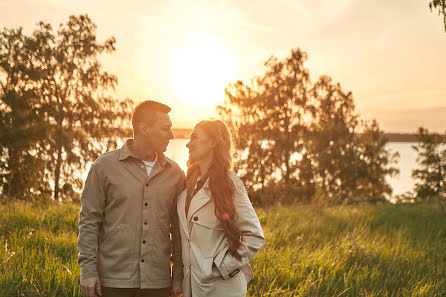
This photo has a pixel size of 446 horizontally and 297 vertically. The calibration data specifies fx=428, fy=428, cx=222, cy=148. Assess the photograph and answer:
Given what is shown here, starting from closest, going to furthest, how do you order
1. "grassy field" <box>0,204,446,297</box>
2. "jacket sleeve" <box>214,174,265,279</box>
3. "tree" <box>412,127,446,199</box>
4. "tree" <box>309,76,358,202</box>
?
"jacket sleeve" <box>214,174,265,279</box>, "grassy field" <box>0,204,446,297</box>, "tree" <box>309,76,358,202</box>, "tree" <box>412,127,446,199</box>

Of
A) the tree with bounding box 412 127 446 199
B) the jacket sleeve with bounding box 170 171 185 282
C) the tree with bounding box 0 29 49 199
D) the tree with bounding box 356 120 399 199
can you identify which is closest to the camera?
the jacket sleeve with bounding box 170 171 185 282

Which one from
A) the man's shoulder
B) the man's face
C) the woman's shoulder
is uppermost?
the man's face

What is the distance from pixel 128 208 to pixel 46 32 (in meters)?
25.4

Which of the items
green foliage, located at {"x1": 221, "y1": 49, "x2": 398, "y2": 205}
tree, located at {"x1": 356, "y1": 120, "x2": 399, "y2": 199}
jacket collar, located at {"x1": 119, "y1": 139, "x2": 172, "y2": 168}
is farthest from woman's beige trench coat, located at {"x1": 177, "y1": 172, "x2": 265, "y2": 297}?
Answer: tree, located at {"x1": 356, "y1": 120, "x2": 399, "y2": 199}

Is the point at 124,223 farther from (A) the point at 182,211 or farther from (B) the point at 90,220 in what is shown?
(A) the point at 182,211

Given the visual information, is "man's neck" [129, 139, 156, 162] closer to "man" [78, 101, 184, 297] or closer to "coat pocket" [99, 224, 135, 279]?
"man" [78, 101, 184, 297]

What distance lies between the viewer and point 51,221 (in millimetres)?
7750

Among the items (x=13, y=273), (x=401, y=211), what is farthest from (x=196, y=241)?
(x=401, y=211)

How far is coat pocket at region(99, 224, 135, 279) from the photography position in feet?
10.0

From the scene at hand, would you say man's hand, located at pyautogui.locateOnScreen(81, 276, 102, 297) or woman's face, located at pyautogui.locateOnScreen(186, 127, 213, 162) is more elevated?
woman's face, located at pyautogui.locateOnScreen(186, 127, 213, 162)

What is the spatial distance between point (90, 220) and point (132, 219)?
291mm

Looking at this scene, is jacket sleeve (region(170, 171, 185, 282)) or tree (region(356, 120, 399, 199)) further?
tree (region(356, 120, 399, 199))

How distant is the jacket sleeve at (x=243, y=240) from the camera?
9.45 ft

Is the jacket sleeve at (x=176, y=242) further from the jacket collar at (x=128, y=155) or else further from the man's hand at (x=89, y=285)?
the man's hand at (x=89, y=285)
